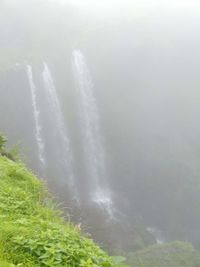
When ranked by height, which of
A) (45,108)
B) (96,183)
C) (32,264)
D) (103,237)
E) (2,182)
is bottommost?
(32,264)

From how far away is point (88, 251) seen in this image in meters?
5.04

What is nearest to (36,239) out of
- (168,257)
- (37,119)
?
(168,257)

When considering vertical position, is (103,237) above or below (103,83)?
below

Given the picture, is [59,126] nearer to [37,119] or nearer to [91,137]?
[37,119]

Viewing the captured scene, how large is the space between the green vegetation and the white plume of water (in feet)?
33.9

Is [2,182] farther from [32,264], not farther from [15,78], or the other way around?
[15,78]

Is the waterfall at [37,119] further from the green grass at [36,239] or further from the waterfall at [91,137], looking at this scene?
the green grass at [36,239]

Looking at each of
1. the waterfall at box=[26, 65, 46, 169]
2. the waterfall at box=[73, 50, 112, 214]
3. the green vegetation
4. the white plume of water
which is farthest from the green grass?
the waterfall at box=[26, 65, 46, 169]

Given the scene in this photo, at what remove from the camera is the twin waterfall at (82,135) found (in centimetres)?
3062

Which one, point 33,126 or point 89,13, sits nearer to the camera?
point 33,126

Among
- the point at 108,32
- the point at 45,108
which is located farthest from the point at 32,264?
the point at 108,32

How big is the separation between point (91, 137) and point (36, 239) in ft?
94.2

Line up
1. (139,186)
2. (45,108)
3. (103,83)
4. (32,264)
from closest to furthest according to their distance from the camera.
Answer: (32,264)
(139,186)
(45,108)
(103,83)

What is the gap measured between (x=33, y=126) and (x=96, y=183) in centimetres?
587
